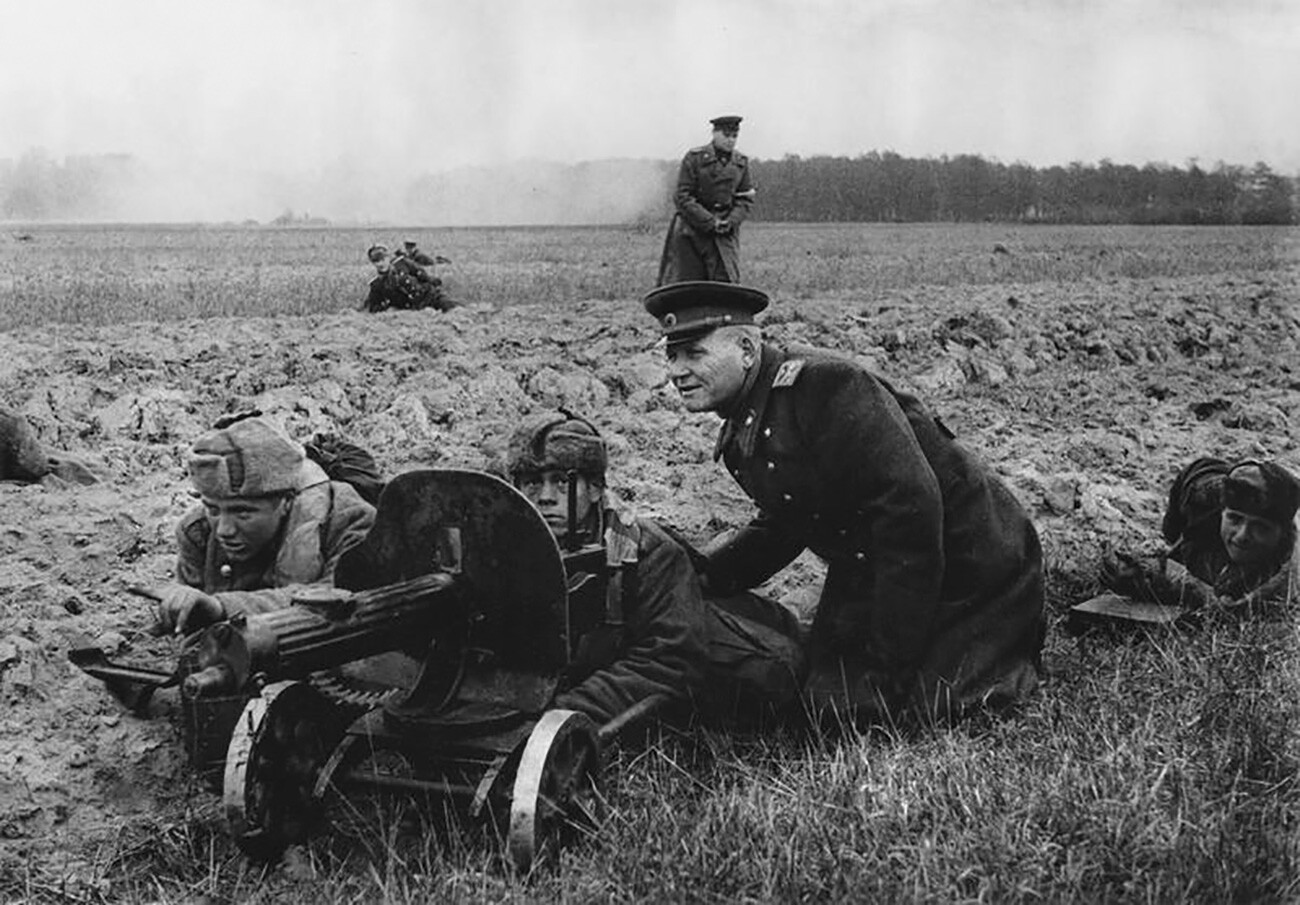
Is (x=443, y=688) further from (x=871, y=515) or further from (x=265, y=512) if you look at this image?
(x=871, y=515)

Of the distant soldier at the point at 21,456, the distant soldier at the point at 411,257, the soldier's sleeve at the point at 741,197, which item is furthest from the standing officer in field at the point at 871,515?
the distant soldier at the point at 411,257

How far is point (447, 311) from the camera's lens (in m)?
15.1

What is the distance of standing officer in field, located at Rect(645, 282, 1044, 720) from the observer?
4.86 m

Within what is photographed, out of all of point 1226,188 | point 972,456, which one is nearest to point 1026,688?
point 972,456

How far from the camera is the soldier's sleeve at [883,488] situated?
482 centimetres

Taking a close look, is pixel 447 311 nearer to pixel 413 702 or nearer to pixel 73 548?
pixel 73 548

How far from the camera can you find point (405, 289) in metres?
15.7

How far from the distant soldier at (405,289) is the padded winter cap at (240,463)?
34.7ft

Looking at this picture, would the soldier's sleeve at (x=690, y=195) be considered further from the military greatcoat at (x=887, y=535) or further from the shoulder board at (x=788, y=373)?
the shoulder board at (x=788, y=373)

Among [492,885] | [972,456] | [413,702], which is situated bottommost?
[492,885]

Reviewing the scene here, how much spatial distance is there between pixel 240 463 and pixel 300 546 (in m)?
0.35

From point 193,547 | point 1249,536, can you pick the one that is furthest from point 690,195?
point 193,547

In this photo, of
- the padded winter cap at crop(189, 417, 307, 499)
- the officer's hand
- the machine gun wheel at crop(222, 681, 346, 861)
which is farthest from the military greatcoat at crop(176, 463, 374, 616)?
the officer's hand

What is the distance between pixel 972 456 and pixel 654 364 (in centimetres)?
682
